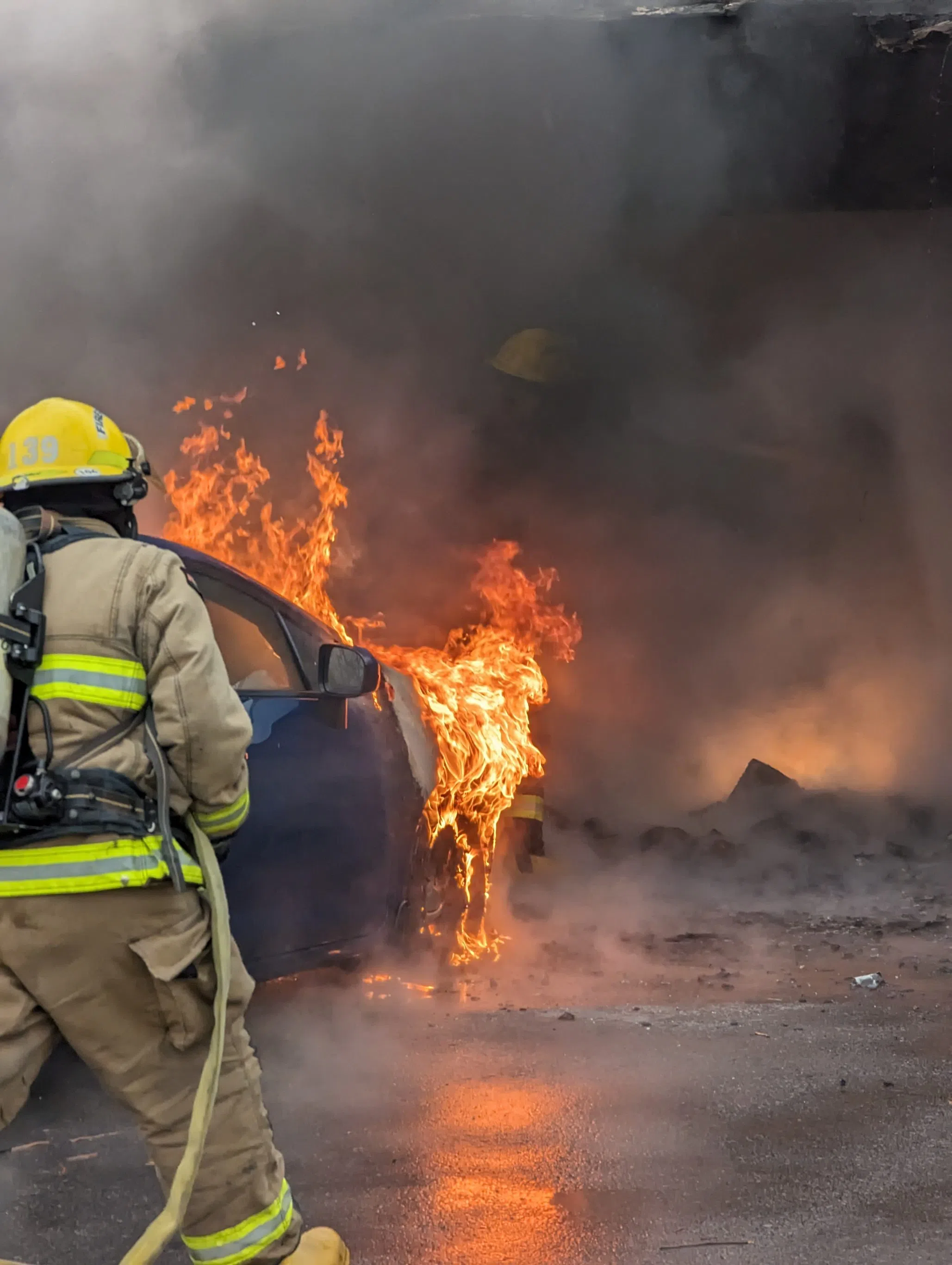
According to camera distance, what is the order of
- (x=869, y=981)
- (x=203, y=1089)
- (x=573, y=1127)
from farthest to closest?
(x=869, y=981), (x=573, y=1127), (x=203, y=1089)

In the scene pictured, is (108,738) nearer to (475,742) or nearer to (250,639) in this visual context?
(250,639)

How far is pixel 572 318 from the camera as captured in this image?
10.2 meters

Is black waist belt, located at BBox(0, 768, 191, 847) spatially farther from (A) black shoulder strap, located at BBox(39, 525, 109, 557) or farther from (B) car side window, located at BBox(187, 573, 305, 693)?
(B) car side window, located at BBox(187, 573, 305, 693)

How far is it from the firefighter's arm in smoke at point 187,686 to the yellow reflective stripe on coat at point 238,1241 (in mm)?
743

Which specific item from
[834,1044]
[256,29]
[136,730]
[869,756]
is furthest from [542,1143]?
[869,756]

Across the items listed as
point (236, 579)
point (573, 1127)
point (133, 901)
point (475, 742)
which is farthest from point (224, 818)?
point (475, 742)

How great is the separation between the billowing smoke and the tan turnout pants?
5.97 m

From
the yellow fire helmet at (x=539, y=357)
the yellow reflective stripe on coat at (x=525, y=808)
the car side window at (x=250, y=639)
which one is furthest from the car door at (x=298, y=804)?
the yellow fire helmet at (x=539, y=357)

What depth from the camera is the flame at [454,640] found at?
5.35 metres

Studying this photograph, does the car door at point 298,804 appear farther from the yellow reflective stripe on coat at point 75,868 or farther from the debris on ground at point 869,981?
the debris on ground at point 869,981

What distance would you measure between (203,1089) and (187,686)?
0.69 m

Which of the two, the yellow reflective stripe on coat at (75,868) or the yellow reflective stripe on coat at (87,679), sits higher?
the yellow reflective stripe on coat at (87,679)

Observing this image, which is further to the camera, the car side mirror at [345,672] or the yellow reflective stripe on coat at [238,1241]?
the car side mirror at [345,672]

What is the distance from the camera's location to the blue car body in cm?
387
